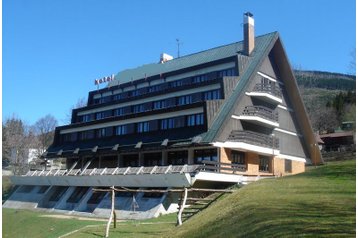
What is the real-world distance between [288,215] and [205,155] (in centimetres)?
2358

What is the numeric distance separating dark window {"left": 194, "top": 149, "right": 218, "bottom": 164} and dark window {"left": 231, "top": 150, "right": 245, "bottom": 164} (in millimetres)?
1930

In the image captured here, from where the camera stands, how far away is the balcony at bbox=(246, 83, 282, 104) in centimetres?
4109

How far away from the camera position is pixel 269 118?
4194 cm

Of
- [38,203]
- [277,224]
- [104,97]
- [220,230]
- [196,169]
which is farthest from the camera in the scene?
[104,97]

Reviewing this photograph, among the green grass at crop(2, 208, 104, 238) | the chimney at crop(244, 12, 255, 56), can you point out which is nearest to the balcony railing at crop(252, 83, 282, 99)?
the chimney at crop(244, 12, 255, 56)

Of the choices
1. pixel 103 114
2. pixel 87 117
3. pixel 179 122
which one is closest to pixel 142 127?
pixel 179 122

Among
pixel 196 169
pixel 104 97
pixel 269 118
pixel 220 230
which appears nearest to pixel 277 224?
pixel 220 230

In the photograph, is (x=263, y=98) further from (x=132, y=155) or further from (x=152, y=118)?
(x=132, y=155)

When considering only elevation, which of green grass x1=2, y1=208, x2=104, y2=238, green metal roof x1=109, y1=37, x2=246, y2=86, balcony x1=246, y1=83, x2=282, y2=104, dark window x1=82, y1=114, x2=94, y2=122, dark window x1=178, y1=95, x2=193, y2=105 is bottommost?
green grass x1=2, y1=208, x2=104, y2=238

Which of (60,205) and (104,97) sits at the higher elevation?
(104,97)

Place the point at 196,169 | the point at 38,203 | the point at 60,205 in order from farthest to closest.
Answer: the point at 38,203, the point at 60,205, the point at 196,169

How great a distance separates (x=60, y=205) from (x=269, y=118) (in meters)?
20.4

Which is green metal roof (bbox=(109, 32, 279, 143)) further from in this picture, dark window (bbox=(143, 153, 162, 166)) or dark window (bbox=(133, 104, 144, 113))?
dark window (bbox=(143, 153, 162, 166))

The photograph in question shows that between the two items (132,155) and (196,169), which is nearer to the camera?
(196,169)
